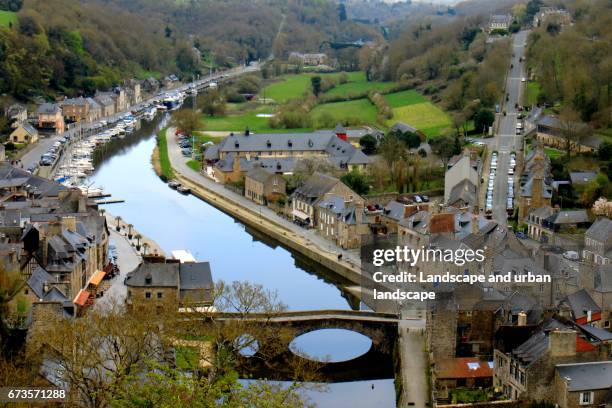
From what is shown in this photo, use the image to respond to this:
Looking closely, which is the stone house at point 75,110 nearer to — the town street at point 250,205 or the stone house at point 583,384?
the town street at point 250,205

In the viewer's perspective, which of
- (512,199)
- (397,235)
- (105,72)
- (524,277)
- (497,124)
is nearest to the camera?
(524,277)

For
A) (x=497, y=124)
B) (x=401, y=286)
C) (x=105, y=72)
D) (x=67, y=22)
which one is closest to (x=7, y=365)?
(x=401, y=286)

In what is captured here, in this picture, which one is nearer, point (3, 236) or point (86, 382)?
point (86, 382)

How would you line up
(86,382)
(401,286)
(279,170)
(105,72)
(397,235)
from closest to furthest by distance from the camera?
(86,382) → (401,286) → (397,235) → (279,170) → (105,72)

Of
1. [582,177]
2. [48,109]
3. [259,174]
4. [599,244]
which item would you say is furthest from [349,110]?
[599,244]

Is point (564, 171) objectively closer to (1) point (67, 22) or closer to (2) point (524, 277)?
(2) point (524, 277)

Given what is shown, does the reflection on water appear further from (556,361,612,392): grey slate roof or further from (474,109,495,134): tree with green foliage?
(474,109,495,134): tree with green foliage

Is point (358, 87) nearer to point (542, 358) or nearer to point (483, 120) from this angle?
point (483, 120)

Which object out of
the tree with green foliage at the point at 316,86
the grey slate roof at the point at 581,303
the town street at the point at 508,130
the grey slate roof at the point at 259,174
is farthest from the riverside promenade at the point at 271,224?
the tree with green foliage at the point at 316,86
